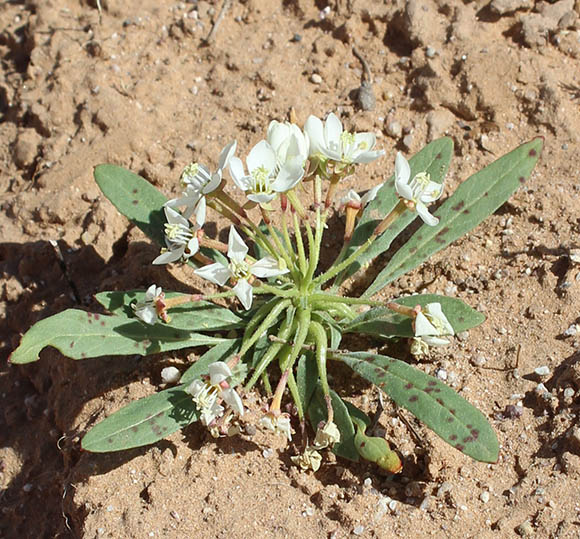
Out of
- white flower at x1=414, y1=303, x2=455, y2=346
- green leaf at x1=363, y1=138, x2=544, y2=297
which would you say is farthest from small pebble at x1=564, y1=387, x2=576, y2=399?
green leaf at x1=363, y1=138, x2=544, y2=297

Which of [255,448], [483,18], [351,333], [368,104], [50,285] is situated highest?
[483,18]

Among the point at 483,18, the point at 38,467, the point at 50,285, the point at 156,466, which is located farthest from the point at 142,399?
the point at 483,18

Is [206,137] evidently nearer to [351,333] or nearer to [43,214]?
[43,214]

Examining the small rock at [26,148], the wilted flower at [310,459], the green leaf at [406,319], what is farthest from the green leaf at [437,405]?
the small rock at [26,148]

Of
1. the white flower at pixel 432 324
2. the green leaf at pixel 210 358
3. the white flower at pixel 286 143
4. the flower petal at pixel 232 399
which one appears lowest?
the green leaf at pixel 210 358

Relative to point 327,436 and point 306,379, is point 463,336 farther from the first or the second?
point 327,436

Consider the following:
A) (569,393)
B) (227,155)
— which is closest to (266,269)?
(227,155)

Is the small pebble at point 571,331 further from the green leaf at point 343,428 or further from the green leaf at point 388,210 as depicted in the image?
the green leaf at point 343,428
